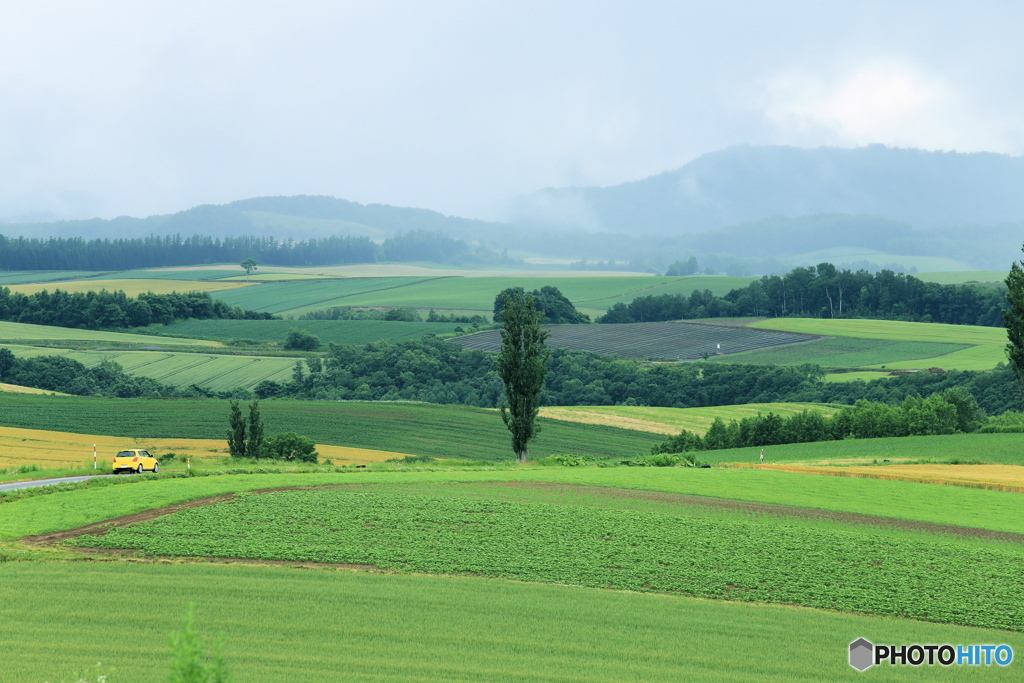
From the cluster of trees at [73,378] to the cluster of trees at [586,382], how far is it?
11119 mm

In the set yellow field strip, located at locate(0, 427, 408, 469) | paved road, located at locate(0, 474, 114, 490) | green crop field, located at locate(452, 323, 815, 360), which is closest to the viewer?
paved road, located at locate(0, 474, 114, 490)

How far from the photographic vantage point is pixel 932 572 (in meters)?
26.5

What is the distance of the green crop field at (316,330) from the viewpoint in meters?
130

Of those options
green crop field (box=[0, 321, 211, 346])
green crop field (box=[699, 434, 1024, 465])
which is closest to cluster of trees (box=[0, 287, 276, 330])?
green crop field (box=[0, 321, 211, 346])

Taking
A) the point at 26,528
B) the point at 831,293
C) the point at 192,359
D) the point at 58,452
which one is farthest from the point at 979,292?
the point at 26,528

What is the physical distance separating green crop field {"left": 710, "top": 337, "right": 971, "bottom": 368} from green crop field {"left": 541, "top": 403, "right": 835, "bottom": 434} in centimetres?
2101

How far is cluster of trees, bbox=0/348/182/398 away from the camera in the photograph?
92.7 meters

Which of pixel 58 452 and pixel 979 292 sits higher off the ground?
pixel 979 292

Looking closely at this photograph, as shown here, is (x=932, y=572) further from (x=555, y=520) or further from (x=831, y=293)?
(x=831, y=293)

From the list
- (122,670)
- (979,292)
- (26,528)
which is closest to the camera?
(122,670)

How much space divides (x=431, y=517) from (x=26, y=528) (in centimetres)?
1187

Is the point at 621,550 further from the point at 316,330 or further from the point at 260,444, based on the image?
the point at 316,330

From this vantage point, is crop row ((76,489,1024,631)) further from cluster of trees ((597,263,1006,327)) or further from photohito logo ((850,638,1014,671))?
cluster of trees ((597,263,1006,327))

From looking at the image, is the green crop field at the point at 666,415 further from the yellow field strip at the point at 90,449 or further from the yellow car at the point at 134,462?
the yellow car at the point at 134,462
